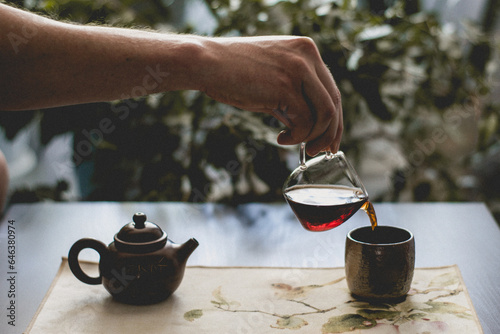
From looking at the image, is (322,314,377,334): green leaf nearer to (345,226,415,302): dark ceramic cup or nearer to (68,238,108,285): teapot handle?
(345,226,415,302): dark ceramic cup

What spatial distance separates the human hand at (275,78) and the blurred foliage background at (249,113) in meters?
0.39

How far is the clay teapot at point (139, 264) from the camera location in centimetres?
89

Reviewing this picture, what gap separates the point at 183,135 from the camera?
5.63 feet

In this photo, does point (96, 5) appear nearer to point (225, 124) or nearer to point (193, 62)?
point (225, 124)

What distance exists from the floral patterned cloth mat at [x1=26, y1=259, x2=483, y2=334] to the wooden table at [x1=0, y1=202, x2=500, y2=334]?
0.04 m

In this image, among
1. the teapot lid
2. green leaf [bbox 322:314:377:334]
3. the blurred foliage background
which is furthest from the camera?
the blurred foliage background

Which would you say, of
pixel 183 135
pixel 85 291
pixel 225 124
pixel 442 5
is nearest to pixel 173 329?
pixel 85 291

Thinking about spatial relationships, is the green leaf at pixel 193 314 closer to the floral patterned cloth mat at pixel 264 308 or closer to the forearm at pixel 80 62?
the floral patterned cloth mat at pixel 264 308

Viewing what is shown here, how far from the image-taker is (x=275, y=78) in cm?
88

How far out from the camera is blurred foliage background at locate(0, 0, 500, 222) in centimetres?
151

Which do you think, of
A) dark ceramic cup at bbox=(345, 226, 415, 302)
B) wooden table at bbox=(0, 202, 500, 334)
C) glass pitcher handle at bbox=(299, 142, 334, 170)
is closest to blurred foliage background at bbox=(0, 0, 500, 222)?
wooden table at bbox=(0, 202, 500, 334)

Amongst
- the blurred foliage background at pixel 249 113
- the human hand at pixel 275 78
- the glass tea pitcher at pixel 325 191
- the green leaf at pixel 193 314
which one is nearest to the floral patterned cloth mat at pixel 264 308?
the green leaf at pixel 193 314

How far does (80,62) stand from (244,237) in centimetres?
56

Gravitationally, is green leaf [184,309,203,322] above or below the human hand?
below
